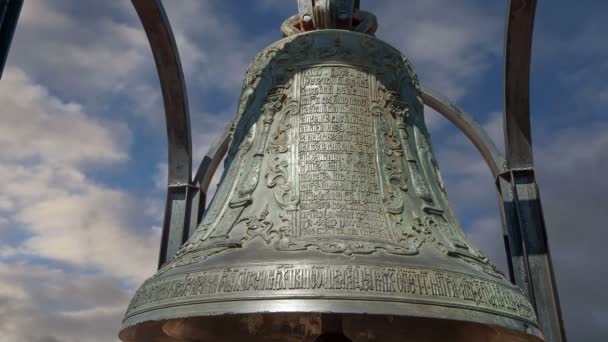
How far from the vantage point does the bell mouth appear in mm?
3402

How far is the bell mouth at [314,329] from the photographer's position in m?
3.40

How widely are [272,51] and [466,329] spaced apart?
6.49ft

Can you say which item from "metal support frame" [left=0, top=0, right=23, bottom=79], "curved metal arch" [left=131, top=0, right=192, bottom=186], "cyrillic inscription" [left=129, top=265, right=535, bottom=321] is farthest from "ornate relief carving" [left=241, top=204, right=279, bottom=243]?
"curved metal arch" [left=131, top=0, right=192, bottom=186]

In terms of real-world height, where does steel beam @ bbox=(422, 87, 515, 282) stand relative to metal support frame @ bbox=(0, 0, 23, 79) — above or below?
above

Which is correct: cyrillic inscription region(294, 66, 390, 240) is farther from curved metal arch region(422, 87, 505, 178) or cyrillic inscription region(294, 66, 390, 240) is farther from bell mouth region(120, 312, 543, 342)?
curved metal arch region(422, 87, 505, 178)

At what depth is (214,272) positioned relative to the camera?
2652 mm

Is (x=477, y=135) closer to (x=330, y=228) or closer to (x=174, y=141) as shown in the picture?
(x=174, y=141)

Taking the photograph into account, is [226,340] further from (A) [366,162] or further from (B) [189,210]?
(B) [189,210]

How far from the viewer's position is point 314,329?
12.5ft

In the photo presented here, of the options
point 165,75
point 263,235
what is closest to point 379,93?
point 263,235

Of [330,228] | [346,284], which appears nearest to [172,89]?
[330,228]

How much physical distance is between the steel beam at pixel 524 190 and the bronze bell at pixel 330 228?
1424 mm

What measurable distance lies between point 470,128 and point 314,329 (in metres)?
2.84

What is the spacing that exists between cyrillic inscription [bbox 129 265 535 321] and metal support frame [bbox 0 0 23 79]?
1252 millimetres
